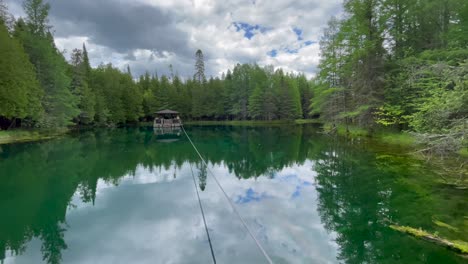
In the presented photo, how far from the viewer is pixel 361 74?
16.6 metres

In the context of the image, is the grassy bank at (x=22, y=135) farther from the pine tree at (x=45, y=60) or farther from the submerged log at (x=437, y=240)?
the submerged log at (x=437, y=240)

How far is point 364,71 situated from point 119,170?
51.6 feet

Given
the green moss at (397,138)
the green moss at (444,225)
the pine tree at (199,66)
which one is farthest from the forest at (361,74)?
the pine tree at (199,66)

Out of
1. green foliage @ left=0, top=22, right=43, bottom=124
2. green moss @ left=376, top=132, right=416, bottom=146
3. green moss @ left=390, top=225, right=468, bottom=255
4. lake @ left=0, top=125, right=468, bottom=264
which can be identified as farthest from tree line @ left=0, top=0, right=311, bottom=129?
green moss @ left=376, top=132, right=416, bottom=146

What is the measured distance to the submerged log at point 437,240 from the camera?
12.6 ft

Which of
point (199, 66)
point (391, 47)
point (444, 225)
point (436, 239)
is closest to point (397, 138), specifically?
point (391, 47)

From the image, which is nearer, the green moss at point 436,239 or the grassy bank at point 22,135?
the green moss at point 436,239

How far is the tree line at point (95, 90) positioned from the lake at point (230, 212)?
13.3 metres

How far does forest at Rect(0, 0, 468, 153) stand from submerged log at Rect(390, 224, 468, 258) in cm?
211

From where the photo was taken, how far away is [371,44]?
15750 mm

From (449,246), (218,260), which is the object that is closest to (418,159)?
(449,246)

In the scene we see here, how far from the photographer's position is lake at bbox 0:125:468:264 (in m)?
4.32

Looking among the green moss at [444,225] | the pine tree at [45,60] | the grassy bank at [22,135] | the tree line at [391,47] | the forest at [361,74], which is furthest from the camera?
the pine tree at [45,60]

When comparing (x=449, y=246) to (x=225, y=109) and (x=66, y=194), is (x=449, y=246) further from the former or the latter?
(x=225, y=109)
